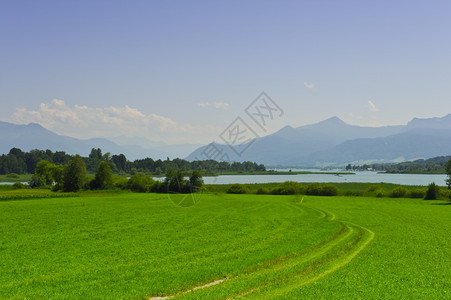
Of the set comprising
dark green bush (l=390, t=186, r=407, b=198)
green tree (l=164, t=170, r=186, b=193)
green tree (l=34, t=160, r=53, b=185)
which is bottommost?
dark green bush (l=390, t=186, r=407, b=198)

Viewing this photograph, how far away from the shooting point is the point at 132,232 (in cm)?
3459

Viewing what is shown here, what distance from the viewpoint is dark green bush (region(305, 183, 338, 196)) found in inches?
4538

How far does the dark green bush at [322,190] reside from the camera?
378 ft

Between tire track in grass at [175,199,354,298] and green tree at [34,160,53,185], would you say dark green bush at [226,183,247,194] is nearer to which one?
green tree at [34,160,53,185]

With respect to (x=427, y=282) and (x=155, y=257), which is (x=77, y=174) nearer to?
(x=155, y=257)

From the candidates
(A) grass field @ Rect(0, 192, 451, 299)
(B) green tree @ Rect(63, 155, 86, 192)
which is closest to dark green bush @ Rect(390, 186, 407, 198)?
(A) grass field @ Rect(0, 192, 451, 299)

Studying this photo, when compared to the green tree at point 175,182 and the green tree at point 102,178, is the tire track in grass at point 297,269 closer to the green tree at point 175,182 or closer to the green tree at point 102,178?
the green tree at point 175,182

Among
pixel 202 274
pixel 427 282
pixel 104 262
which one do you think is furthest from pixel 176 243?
pixel 427 282

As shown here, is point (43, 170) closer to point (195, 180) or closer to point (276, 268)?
point (195, 180)

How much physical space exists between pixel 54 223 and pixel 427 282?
38.1m

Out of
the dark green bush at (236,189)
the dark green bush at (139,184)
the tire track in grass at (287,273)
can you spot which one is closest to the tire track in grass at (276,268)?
the tire track in grass at (287,273)

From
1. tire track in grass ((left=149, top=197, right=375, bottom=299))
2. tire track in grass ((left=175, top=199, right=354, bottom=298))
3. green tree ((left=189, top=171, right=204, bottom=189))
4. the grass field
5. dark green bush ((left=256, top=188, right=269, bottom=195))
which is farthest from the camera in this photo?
dark green bush ((left=256, top=188, right=269, bottom=195))

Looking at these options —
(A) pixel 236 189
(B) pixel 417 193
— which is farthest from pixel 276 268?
(A) pixel 236 189

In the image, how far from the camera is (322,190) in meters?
116
